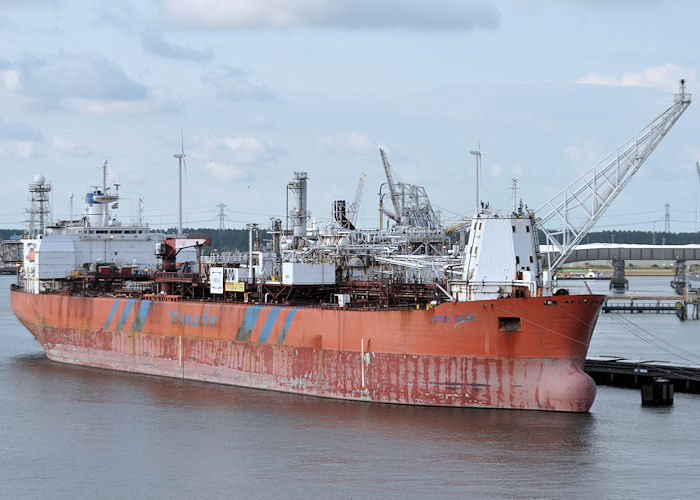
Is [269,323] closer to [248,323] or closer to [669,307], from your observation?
[248,323]

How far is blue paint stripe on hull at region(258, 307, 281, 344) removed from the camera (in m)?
32.0

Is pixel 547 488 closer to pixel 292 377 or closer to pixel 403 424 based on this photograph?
pixel 403 424

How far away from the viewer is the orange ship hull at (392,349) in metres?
26.8

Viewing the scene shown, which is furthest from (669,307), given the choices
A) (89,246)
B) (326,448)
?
(326,448)

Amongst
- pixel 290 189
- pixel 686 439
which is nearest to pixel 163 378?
pixel 290 189

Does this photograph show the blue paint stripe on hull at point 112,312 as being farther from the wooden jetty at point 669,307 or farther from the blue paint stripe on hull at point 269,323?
→ the wooden jetty at point 669,307

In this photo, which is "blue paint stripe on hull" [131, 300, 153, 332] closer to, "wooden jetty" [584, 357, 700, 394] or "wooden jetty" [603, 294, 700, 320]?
"wooden jetty" [584, 357, 700, 394]

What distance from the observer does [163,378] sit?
35938 mm

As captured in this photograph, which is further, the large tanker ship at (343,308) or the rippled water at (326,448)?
the large tanker ship at (343,308)

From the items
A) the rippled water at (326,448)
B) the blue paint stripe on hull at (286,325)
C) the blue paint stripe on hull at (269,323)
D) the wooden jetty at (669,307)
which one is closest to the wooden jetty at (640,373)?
the rippled water at (326,448)

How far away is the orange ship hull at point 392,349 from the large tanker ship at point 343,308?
1.7 inches

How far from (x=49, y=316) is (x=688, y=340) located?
30.8m

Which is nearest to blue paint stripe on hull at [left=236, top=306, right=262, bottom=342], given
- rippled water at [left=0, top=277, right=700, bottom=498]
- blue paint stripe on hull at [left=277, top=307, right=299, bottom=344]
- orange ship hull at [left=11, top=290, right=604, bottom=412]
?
orange ship hull at [left=11, top=290, right=604, bottom=412]

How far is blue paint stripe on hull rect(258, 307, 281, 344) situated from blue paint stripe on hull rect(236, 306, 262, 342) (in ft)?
1.82
